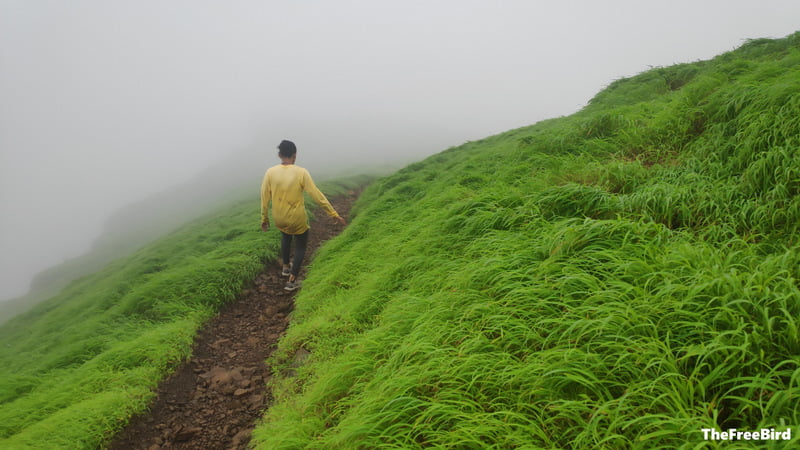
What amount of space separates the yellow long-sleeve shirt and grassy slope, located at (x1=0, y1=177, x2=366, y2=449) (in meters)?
2.09

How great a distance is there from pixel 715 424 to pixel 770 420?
27cm

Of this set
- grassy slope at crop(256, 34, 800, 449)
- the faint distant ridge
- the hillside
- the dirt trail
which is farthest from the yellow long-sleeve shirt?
the faint distant ridge

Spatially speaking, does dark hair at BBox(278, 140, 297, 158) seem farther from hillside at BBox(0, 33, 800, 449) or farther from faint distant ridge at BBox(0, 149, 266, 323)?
faint distant ridge at BBox(0, 149, 266, 323)

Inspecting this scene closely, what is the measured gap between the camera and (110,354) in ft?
17.9

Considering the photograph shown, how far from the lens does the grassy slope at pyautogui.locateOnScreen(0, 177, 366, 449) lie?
13.5 ft

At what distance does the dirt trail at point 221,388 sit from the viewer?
4105mm

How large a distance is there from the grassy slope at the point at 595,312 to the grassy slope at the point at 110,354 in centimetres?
207

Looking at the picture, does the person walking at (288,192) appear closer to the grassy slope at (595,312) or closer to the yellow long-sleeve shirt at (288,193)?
the yellow long-sleeve shirt at (288,193)

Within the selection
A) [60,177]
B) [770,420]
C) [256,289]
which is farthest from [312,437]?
[60,177]

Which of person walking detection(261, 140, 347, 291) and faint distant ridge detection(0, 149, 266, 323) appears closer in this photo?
person walking detection(261, 140, 347, 291)

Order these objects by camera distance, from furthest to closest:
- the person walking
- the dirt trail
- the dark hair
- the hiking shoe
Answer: the hiking shoe < the person walking < the dark hair < the dirt trail

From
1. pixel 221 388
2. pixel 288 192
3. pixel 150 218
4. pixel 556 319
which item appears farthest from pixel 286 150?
pixel 150 218

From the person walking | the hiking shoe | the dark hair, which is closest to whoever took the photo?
the dark hair

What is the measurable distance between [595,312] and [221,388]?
17.2 ft
